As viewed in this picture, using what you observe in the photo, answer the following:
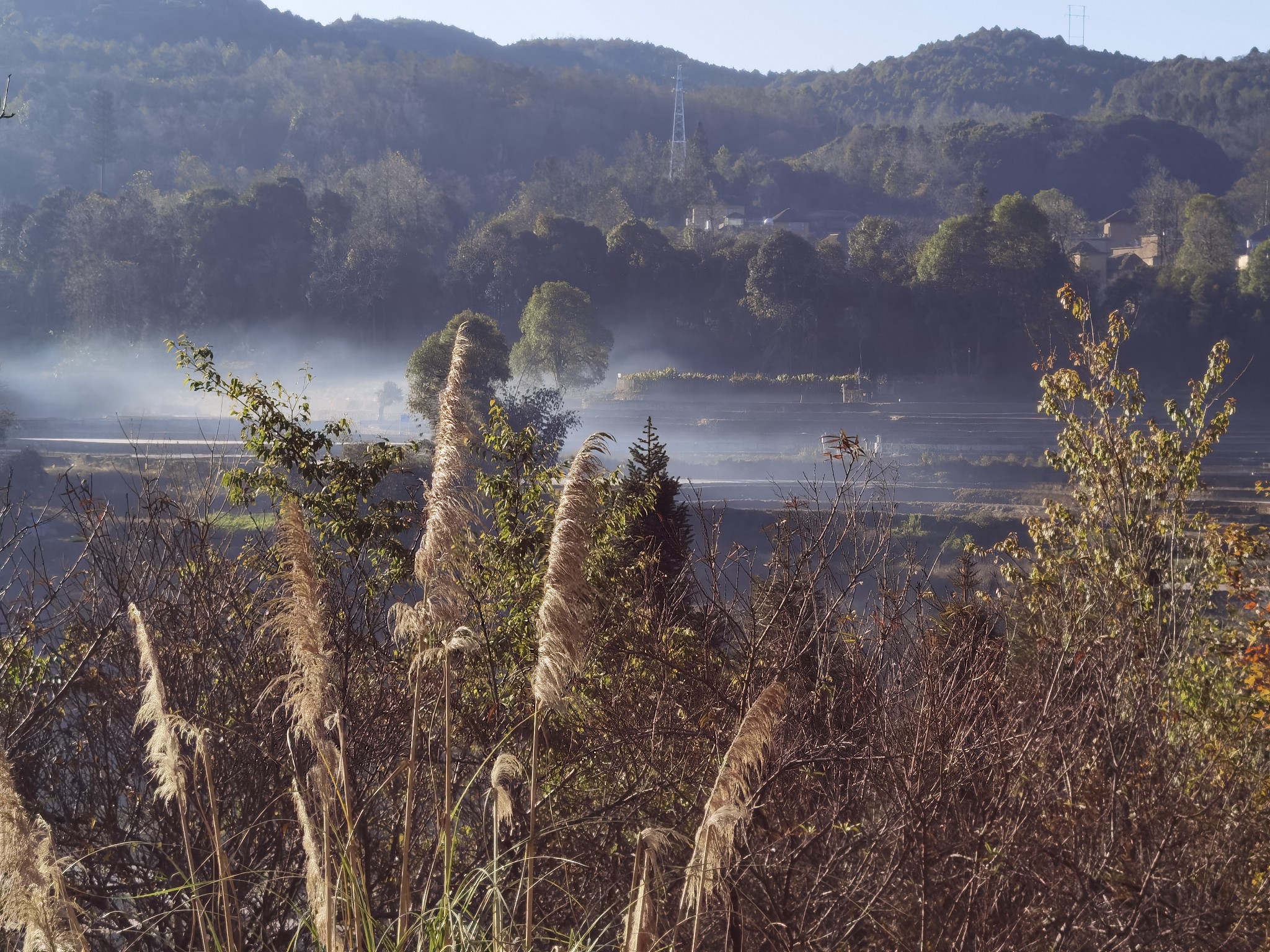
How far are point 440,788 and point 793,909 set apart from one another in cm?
205

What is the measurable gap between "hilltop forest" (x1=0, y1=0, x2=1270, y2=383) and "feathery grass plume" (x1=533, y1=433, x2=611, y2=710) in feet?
131

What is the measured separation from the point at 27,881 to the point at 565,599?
1190 mm

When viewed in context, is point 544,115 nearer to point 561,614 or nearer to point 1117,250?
point 1117,250

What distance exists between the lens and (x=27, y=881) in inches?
85.6

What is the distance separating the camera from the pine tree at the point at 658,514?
9.90 m

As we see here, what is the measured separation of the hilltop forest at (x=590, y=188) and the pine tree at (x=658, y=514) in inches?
1216

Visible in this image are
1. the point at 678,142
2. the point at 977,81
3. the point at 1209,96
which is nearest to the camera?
the point at 678,142

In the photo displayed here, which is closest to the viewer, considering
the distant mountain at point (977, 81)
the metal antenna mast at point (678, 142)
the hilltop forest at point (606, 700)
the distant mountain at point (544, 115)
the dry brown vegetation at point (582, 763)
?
the dry brown vegetation at point (582, 763)

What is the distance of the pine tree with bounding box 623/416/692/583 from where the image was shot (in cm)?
990

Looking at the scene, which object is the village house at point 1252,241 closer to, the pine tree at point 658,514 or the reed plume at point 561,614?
the pine tree at point 658,514

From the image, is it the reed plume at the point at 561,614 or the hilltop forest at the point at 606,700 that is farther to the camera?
the hilltop forest at the point at 606,700

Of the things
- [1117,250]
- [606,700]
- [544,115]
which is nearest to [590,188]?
[544,115]

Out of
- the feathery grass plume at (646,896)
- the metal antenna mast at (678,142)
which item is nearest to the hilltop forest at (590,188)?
the metal antenna mast at (678,142)

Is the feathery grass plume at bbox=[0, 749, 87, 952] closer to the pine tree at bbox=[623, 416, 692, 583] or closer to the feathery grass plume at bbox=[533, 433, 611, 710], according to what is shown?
the feathery grass plume at bbox=[533, 433, 611, 710]
